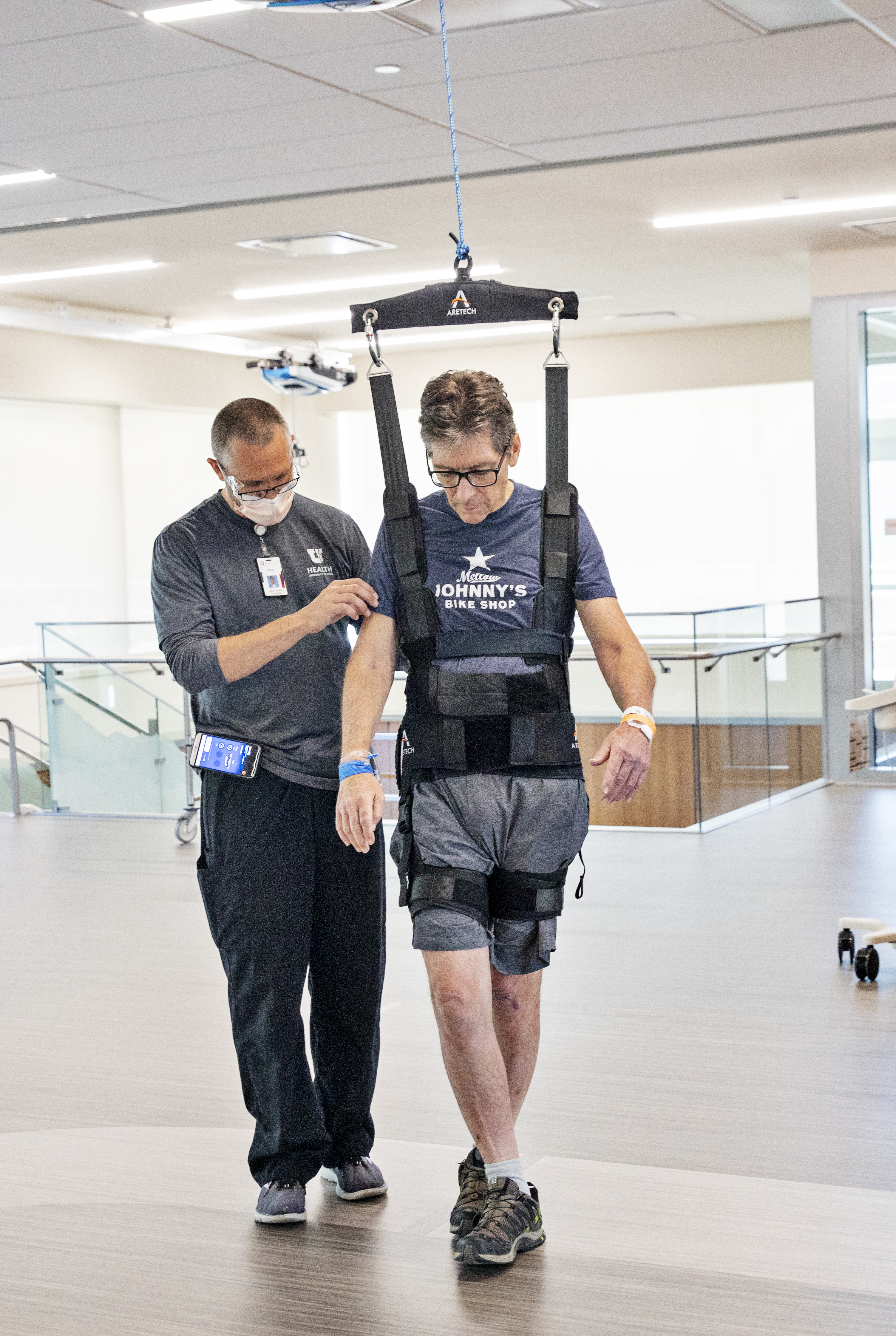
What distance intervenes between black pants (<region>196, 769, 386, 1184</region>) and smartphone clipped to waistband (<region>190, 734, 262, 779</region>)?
4cm

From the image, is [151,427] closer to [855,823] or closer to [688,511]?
[688,511]

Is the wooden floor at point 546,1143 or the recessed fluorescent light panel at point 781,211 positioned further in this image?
the recessed fluorescent light panel at point 781,211

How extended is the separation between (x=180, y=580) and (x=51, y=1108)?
150 cm

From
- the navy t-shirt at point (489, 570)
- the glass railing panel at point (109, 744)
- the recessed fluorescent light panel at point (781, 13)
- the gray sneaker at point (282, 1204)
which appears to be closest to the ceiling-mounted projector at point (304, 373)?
the glass railing panel at point (109, 744)

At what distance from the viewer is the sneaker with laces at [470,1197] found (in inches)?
104

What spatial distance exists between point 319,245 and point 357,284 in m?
1.41

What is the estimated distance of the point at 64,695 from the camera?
891 centimetres

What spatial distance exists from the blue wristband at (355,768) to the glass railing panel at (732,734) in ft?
16.6

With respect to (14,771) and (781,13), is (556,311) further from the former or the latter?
(14,771)

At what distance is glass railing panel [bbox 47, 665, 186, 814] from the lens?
8.86 meters

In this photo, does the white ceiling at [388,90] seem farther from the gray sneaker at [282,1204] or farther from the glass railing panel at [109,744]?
the gray sneaker at [282,1204]

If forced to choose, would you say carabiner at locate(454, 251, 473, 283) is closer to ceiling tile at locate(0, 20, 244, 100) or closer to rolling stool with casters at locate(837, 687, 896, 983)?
rolling stool with casters at locate(837, 687, 896, 983)

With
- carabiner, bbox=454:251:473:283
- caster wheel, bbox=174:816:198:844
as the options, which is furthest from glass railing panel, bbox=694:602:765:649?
carabiner, bbox=454:251:473:283

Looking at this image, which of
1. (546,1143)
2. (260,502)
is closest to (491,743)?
(260,502)
